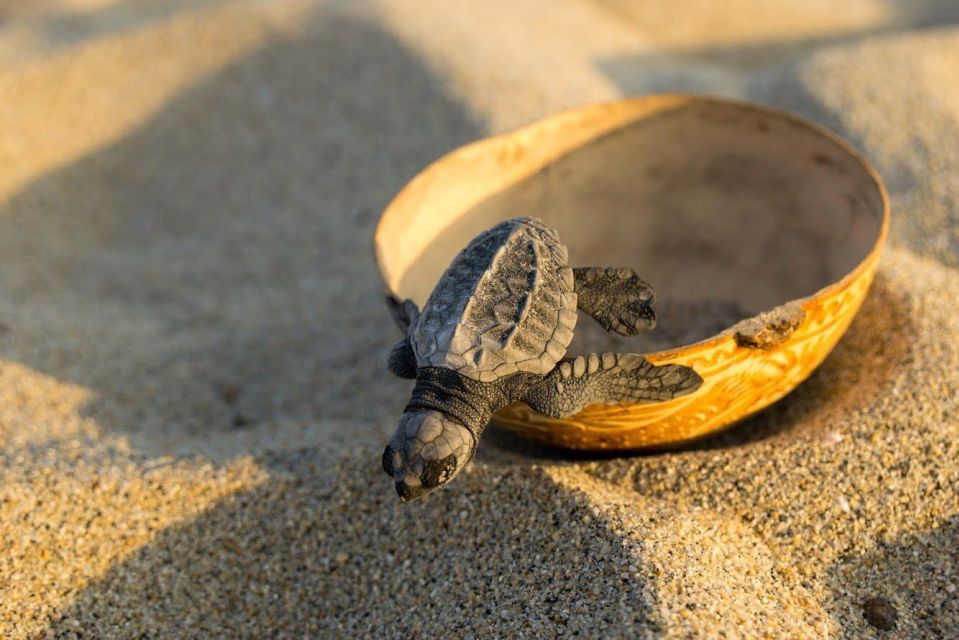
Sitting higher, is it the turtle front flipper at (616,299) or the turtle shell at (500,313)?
the turtle shell at (500,313)

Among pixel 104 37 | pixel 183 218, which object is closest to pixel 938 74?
pixel 183 218

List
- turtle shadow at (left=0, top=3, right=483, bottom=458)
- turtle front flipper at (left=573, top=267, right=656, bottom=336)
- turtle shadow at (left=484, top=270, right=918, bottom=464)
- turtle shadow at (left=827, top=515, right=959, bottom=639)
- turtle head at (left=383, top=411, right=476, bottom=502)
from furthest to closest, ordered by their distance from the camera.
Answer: turtle shadow at (left=0, top=3, right=483, bottom=458) < turtle shadow at (left=484, top=270, right=918, bottom=464) < turtle front flipper at (left=573, top=267, right=656, bottom=336) < turtle shadow at (left=827, top=515, right=959, bottom=639) < turtle head at (left=383, top=411, right=476, bottom=502)

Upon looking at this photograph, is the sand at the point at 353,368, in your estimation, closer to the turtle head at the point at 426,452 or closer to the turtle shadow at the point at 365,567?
the turtle shadow at the point at 365,567

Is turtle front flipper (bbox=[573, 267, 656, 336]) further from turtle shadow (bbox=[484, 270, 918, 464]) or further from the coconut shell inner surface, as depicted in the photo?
the coconut shell inner surface

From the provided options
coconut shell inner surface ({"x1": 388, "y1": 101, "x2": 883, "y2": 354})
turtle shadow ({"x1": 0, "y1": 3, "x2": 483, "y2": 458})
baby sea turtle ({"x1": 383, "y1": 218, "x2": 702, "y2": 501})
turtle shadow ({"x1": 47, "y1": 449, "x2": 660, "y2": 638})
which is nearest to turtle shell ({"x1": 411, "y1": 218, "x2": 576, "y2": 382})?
baby sea turtle ({"x1": 383, "y1": 218, "x2": 702, "y2": 501})

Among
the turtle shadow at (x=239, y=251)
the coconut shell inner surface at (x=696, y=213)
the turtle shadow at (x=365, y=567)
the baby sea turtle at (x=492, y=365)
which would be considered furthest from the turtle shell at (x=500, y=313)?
the turtle shadow at (x=239, y=251)

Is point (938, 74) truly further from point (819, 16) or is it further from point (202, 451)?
point (202, 451)

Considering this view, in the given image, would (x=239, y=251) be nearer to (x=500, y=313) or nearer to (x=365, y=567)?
(x=365, y=567)

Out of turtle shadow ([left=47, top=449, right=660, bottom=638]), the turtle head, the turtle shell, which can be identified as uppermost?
the turtle shell

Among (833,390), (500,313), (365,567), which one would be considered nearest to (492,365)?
(500,313)
